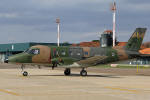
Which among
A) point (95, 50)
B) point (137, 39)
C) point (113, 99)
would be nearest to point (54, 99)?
point (113, 99)

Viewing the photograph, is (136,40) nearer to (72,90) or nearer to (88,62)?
(88,62)

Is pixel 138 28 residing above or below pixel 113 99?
above

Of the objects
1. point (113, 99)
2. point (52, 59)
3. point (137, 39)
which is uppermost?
point (137, 39)

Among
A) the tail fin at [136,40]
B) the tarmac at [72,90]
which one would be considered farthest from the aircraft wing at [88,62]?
the tarmac at [72,90]

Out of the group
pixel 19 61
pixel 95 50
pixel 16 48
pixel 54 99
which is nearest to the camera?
pixel 54 99

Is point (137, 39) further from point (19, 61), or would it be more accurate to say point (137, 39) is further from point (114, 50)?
point (19, 61)

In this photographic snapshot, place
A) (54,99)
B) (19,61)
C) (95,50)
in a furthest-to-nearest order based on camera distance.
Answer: (95,50) → (19,61) → (54,99)

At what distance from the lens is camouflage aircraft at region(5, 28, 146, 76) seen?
29811 mm

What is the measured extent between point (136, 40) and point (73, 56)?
782cm

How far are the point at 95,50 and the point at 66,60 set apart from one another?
3757mm

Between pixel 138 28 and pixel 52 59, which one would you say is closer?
pixel 52 59

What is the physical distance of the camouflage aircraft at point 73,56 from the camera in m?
29.8

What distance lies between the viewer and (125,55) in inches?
1284

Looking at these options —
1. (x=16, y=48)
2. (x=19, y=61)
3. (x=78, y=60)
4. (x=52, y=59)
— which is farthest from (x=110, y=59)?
(x=16, y=48)
